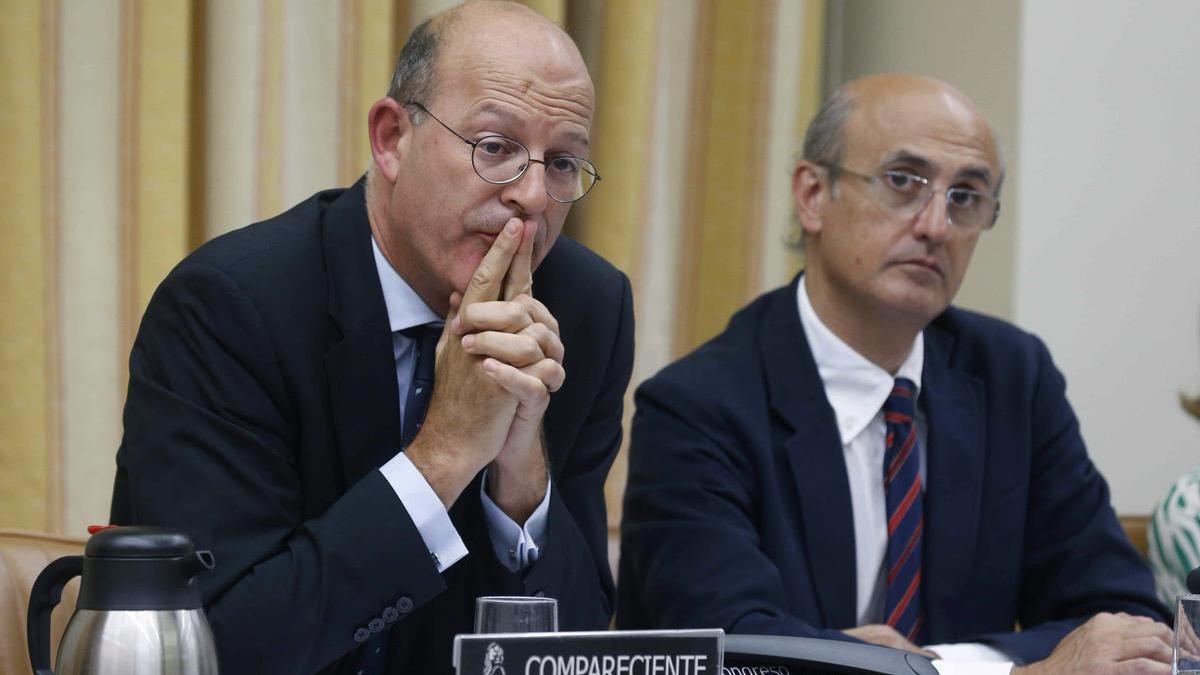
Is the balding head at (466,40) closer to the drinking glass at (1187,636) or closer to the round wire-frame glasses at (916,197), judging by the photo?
the round wire-frame glasses at (916,197)

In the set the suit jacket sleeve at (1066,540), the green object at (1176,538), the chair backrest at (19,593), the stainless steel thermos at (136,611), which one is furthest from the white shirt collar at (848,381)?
the stainless steel thermos at (136,611)

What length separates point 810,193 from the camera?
245cm

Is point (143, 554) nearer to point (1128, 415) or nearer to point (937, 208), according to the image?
point (937, 208)

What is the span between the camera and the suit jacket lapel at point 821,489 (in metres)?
2.19

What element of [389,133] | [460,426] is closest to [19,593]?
[460,426]

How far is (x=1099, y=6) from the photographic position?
121 inches

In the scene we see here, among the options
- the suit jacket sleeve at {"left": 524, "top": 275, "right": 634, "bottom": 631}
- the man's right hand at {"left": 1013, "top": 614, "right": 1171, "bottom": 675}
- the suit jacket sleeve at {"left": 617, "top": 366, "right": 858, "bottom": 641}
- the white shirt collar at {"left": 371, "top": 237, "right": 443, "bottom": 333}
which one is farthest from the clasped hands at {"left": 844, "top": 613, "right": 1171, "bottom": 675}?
the white shirt collar at {"left": 371, "top": 237, "right": 443, "bottom": 333}

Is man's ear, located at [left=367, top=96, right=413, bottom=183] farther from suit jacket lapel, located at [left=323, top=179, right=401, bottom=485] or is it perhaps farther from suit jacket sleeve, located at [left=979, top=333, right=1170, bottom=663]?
suit jacket sleeve, located at [left=979, top=333, right=1170, bottom=663]

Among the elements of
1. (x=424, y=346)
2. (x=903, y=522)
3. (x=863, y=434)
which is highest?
(x=424, y=346)

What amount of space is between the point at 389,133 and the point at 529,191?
0.22 m

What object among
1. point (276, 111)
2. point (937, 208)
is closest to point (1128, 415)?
point (937, 208)

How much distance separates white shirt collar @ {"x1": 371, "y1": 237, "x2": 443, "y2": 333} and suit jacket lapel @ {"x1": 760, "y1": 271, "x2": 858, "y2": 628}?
26.0 inches

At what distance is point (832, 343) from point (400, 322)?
816 mm

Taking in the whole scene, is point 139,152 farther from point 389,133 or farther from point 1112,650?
point 1112,650
